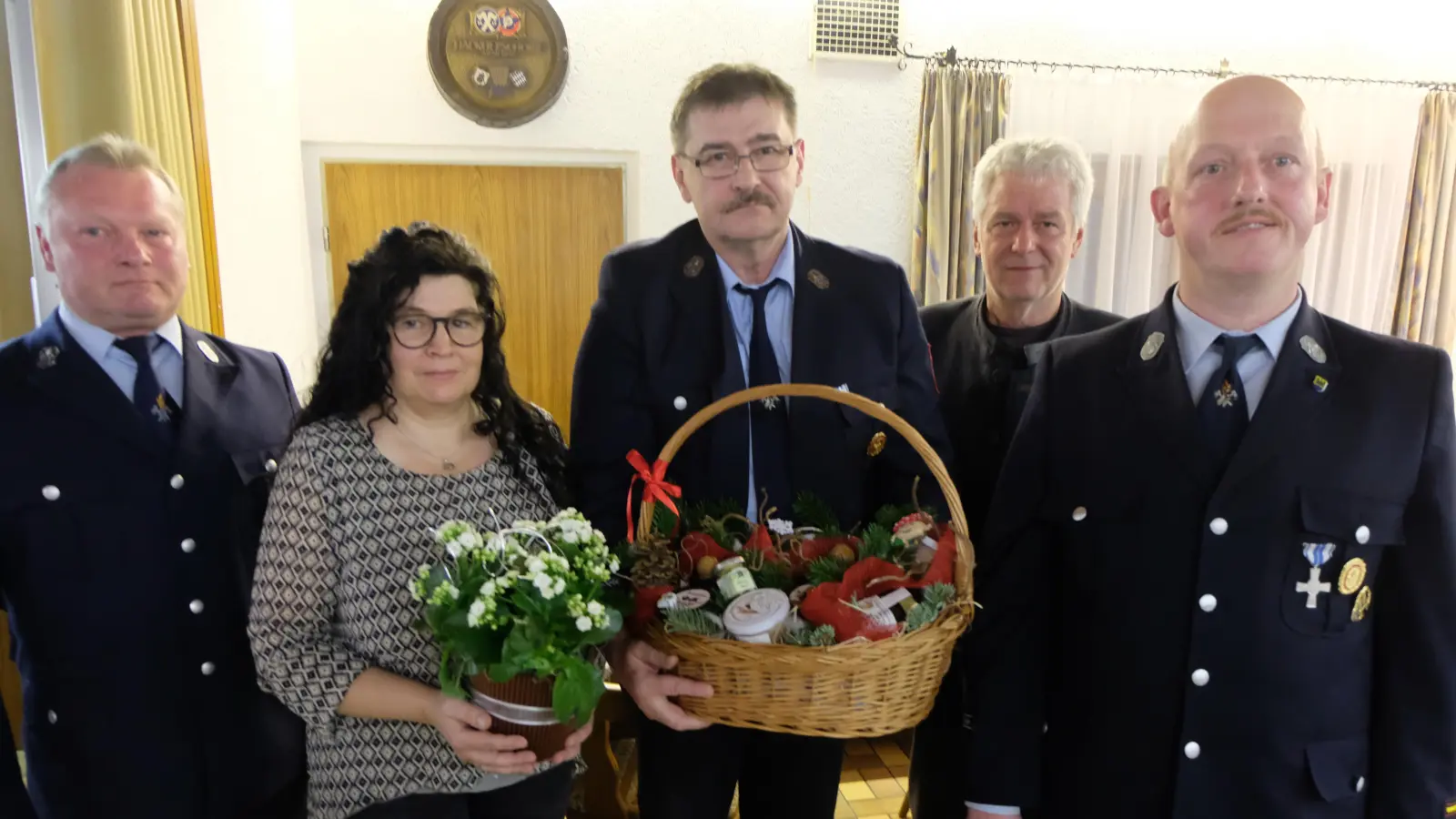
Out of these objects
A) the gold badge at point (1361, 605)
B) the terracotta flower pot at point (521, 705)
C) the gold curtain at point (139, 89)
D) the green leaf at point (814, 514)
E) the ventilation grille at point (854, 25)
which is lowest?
the terracotta flower pot at point (521, 705)

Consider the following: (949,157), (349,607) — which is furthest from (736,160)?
(949,157)

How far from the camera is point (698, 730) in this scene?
52.2 inches

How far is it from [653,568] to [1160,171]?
3.90 m

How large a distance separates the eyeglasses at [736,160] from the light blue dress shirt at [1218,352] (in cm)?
63

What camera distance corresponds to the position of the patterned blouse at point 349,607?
3.87 ft

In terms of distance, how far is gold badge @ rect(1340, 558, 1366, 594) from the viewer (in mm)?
1050

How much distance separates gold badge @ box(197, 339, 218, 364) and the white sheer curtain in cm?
346

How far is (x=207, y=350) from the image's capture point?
1.42m

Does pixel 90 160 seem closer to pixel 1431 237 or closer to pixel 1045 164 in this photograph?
pixel 1045 164

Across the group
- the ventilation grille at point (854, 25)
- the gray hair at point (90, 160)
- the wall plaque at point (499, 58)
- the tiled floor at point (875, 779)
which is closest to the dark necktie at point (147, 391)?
the gray hair at point (90, 160)

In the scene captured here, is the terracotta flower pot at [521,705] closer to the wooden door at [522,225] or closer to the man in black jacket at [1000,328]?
the man in black jacket at [1000,328]

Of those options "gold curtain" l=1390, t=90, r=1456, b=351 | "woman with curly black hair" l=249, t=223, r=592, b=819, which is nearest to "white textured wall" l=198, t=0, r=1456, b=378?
"gold curtain" l=1390, t=90, r=1456, b=351

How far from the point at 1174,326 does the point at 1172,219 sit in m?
0.15

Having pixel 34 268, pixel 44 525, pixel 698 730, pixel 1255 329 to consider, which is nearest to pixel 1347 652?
pixel 1255 329
